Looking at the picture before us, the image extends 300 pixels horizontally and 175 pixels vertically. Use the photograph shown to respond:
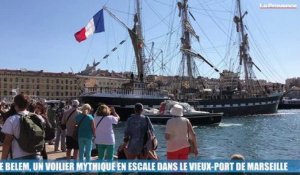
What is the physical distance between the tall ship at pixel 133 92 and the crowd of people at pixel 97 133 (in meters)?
47.0

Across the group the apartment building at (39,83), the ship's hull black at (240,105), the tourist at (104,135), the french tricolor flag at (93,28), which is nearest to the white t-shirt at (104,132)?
the tourist at (104,135)

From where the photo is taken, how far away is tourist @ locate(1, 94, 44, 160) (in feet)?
22.4

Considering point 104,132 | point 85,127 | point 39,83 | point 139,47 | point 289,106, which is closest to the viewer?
point 104,132

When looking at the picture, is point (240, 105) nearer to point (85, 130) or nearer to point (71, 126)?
point (71, 126)

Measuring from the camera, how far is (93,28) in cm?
4328

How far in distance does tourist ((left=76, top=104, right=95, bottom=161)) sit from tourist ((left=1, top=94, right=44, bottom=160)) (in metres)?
4.22

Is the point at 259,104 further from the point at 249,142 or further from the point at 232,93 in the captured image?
the point at 249,142

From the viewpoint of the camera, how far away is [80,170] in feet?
34.0

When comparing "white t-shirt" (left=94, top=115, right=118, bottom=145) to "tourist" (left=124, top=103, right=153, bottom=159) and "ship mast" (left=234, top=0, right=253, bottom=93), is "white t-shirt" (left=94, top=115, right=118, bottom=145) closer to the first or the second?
"tourist" (left=124, top=103, right=153, bottom=159)

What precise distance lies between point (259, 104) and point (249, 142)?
59300mm

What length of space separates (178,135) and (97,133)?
2559 millimetres

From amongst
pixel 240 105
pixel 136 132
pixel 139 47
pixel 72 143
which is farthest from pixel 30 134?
pixel 240 105

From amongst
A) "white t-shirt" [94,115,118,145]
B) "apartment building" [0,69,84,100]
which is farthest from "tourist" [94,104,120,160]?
"apartment building" [0,69,84,100]

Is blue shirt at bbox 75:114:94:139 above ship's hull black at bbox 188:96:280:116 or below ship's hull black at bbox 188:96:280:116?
above
